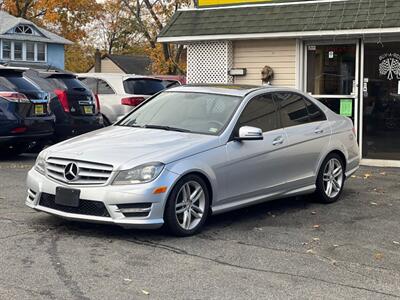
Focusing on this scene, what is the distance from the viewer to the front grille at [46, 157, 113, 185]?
584 centimetres

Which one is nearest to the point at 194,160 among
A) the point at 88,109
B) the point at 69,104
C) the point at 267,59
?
the point at 69,104

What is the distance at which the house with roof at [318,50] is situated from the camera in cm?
1152

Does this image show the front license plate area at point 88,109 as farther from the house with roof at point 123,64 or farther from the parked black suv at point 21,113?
the house with roof at point 123,64

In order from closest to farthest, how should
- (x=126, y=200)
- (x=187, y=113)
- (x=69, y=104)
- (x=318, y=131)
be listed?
(x=126, y=200) < (x=187, y=113) < (x=318, y=131) < (x=69, y=104)

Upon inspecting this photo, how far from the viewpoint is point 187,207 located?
6.13 meters

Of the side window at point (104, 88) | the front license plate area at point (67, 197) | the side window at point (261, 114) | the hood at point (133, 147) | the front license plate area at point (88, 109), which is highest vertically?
the side window at point (104, 88)

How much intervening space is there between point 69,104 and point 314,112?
18.7ft

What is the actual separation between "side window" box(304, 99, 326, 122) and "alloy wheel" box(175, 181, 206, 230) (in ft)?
8.10

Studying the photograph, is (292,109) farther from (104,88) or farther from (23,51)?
(23,51)

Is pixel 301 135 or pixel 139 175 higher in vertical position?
pixel 301 135

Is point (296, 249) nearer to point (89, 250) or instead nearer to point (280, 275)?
point (280, 275)

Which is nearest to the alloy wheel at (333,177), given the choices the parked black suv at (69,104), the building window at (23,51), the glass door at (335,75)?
the glass door at (335,75)

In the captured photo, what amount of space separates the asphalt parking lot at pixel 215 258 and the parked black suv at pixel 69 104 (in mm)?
4733

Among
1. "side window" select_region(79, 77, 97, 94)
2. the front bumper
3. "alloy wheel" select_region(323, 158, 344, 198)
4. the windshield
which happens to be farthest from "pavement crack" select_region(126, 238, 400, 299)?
"side window" select_region(79, 77, 97, 94)
